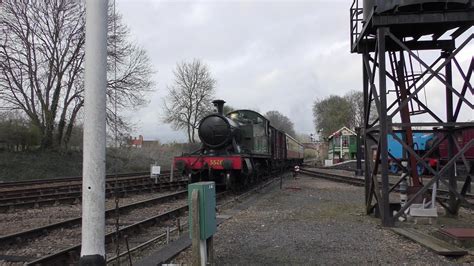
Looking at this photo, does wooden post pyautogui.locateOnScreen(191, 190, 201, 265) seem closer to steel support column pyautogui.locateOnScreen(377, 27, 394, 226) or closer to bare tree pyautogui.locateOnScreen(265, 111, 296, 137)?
steel support column pyautogui.locateOnScreen(377, 27, 394, 226)

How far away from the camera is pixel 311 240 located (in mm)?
7980

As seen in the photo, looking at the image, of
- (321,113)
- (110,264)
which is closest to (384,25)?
(110,264)

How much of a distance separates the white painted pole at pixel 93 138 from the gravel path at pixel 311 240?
7.37 feet

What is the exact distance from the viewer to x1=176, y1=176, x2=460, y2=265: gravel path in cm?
660

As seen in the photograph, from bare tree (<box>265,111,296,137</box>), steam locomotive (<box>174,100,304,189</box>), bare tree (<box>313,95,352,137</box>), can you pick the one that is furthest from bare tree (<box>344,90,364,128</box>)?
steam locomotive (<box>174,100,304,189</box>)

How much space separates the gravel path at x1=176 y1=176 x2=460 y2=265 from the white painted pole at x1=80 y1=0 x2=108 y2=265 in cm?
225

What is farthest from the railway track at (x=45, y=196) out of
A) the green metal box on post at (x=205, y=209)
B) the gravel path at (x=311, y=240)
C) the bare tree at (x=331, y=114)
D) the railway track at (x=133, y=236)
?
the bare tree at (x=331, y=114)

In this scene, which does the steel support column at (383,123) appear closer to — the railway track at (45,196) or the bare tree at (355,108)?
the railway track at (45,196)

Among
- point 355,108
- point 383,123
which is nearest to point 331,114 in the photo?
point 355,108

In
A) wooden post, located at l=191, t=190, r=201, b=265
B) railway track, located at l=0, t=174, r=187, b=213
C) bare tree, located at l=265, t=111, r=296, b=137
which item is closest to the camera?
wooden post, located at l=191, t=190, r=201, b=265

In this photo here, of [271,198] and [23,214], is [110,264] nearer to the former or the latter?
[23,214]

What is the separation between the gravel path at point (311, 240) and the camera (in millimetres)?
6602

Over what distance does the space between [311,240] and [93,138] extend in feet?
15.6

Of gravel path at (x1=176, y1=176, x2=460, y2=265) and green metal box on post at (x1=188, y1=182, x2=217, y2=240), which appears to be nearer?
green metal box on post at (x1=188, y1=182, x2=217, y2=240)
